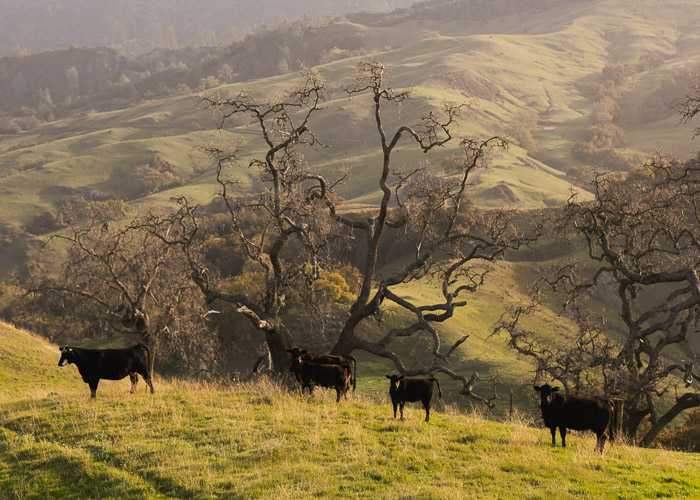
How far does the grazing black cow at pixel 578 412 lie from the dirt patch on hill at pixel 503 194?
288 ft

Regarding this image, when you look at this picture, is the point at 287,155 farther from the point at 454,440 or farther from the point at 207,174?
the point at 207,174

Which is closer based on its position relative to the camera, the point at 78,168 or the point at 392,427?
the point at 392,427

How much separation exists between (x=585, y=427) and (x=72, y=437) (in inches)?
507

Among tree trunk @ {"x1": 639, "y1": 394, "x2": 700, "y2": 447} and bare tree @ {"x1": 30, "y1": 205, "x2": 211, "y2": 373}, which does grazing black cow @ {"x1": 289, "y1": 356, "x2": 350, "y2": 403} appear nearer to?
bare tree @ {"x1": 30, "y1": 205, "x2": 211, "y2": 373}

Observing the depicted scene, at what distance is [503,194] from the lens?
10169cm

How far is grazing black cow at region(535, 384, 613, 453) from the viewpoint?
1438 centimetres

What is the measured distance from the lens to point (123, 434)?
1514 cm

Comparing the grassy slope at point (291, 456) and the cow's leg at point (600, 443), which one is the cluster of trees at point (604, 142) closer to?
the cow's leg at point (600, 443)

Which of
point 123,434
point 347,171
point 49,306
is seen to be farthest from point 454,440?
point 49,306

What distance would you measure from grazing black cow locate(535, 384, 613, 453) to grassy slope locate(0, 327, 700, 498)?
60 centimetres

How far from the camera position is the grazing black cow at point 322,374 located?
18.2m

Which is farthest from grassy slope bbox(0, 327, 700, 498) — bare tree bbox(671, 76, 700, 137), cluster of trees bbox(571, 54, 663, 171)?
cluster of trees bbox(571, 54, 663, 171)

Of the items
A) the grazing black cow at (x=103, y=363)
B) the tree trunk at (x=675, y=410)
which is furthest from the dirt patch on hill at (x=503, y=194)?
the grazing black cow at (x=103, y=363)

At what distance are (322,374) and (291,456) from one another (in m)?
4.97
